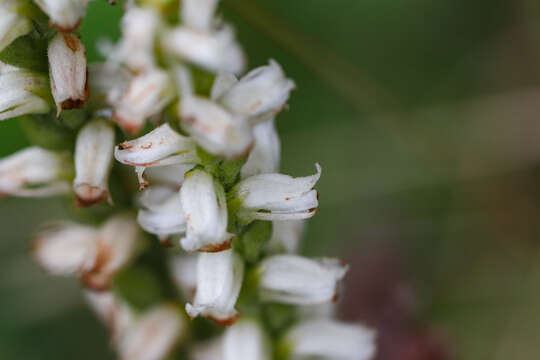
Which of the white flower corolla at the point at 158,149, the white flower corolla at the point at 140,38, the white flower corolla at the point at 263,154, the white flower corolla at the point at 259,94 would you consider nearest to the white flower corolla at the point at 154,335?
the white flower corolla at the point at 263,154

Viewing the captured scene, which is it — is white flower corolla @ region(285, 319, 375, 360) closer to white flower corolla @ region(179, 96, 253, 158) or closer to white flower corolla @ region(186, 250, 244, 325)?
white flower corolla @ region(186, 250, 244, 325)

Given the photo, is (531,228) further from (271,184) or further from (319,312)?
(271,184)

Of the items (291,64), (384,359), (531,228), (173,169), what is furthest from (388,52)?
(173,169)

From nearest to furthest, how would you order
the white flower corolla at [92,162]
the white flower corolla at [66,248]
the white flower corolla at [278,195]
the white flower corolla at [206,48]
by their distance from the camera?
1. the white flower corolla at [206,48]
2. the white flower corolla at [278,195]
3. the white flower corolla at [92,162]
4. the white flower corolla at [66,248]

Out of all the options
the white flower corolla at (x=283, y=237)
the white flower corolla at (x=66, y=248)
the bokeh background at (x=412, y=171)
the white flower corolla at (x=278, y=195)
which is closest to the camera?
the white flower corolla at (x=278, y=195)

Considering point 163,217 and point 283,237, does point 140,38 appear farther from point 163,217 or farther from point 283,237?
point 283,237

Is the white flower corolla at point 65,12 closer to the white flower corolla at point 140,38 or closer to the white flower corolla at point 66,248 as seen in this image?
the white flower corolla at point 140,38

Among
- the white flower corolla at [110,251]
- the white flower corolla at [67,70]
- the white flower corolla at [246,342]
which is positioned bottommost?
the white flower corolla at [246,342]
